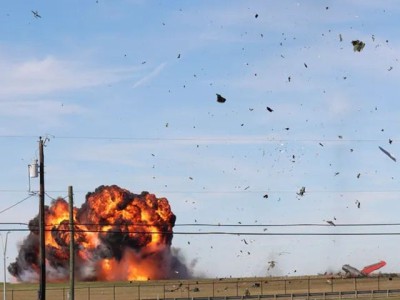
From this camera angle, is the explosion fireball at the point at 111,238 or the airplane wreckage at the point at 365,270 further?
the airplane wreckage at the point at 365,270

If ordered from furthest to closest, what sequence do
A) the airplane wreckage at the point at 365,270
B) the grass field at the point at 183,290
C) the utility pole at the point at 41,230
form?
1. the airplane wreckage at the point at 365,270
2. the grass field at the point at 183,290
3. the utility pole at the point at 41,230

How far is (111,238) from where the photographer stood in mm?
132500

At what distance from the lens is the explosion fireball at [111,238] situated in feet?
422

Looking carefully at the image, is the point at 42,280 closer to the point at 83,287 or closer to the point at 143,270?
the point at 83,287

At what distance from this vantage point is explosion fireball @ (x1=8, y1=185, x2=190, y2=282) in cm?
12850

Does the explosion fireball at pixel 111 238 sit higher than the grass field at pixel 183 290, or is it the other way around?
the explosion fireball at pixel 111 238

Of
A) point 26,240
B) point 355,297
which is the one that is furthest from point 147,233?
point 355,297

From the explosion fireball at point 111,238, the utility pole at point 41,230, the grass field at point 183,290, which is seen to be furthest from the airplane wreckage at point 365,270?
the utility pole at point 41,230

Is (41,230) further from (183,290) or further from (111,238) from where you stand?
(111,238)

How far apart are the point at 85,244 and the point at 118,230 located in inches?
325

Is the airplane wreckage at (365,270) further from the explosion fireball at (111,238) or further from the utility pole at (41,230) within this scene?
the utility pole at (41,230)

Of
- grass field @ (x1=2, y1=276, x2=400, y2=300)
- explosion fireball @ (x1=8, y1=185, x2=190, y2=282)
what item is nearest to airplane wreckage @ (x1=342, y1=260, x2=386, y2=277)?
grass field @ (x1=2, y1=276, x2=400, y2=300)

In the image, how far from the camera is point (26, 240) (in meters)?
148

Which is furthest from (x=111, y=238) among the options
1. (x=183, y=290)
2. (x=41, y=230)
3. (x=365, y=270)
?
(x=41, y=230)
